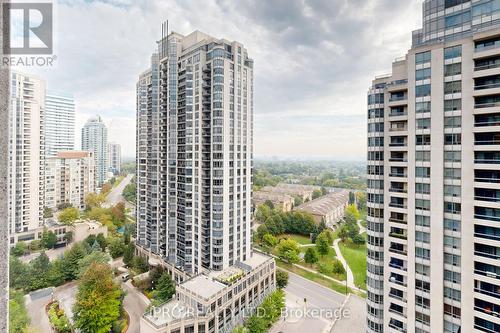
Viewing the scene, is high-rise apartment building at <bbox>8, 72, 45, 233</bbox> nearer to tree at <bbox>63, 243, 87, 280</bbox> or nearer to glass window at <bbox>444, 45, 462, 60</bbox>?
tree at <bbox>63, 243, 87, 280</bbox>

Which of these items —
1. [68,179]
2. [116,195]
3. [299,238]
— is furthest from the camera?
[116,195]

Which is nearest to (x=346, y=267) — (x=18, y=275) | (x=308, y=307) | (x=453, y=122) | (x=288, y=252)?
(x=288, y=252)

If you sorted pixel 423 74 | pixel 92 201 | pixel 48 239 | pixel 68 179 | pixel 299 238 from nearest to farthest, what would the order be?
pixel 423 74, pixel 48 239, pixel 299 238, pixel 68 179, pixel 92 201

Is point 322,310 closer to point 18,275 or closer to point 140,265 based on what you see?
point 140,265

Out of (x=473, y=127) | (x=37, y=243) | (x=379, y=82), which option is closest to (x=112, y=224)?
(x=37, y=243)

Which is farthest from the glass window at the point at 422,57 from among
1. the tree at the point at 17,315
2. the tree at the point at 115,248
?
the tree at the point at 115,248

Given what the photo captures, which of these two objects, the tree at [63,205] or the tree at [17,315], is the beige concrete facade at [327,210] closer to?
the tree at [17,315]

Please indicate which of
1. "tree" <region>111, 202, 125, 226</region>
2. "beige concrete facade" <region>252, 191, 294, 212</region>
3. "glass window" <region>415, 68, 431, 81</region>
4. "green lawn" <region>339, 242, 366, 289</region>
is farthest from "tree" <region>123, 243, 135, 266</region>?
"glass window" <region>415, 68, 431, 81</region>
